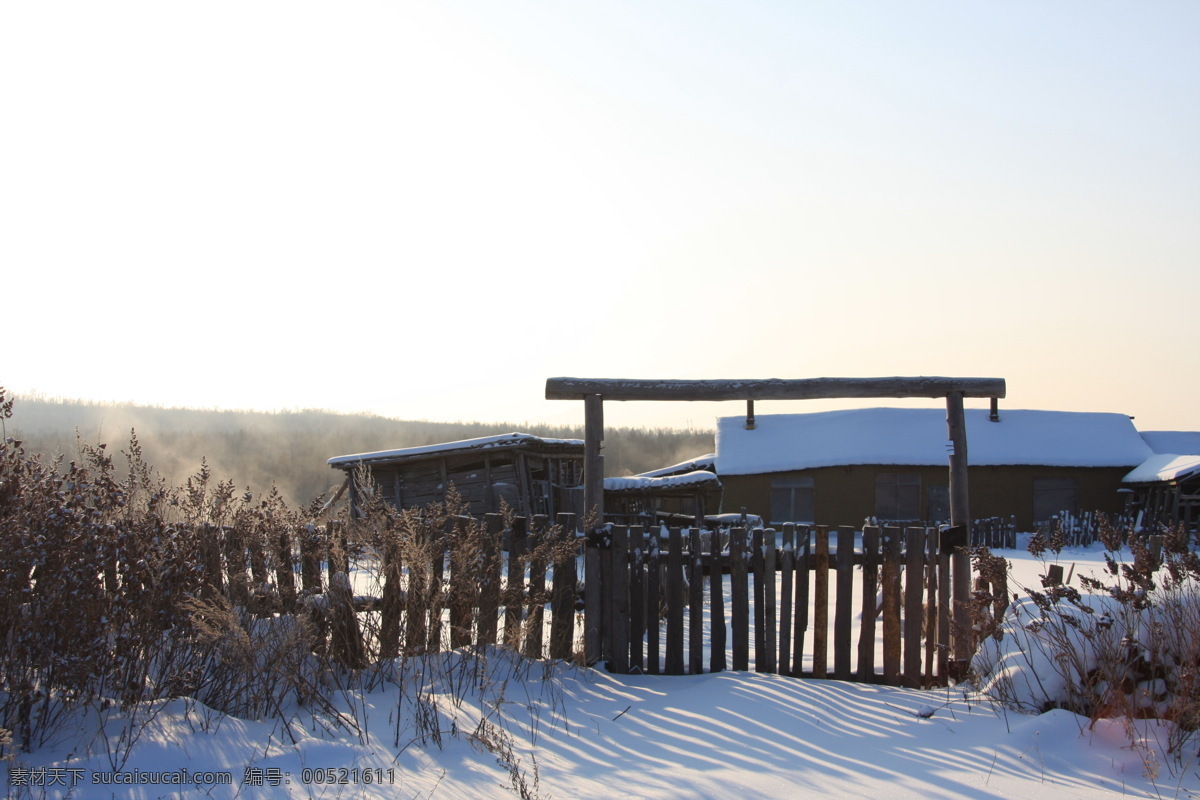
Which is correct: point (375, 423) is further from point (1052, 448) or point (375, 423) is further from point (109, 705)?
point (109, 705)

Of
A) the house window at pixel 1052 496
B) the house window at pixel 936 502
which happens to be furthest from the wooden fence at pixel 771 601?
the house window at pixel 1052 496

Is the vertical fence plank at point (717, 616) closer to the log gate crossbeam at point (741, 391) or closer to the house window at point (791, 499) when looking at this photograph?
the log gate crossbeam at point (741, 391)

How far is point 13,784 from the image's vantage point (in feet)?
11.9

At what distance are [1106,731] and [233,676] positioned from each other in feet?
15.5

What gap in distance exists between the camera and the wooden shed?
19734 millimetres

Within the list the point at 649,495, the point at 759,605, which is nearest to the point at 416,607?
the point at 759,605

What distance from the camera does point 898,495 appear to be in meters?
25.0

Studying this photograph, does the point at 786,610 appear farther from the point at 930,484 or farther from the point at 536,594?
the point at 930,484

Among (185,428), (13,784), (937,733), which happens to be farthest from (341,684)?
(185,428)

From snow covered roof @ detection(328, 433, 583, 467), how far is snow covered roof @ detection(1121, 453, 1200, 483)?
52.8 feet

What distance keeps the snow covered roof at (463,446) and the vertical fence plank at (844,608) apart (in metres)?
12.7

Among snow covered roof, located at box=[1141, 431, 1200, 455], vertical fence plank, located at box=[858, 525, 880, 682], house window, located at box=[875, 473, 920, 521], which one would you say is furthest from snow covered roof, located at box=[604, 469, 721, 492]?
snow covered roof, located at box=[1141, 431, 1200, 455]

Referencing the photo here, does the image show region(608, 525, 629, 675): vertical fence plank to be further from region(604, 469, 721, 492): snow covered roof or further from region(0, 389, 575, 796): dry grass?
region(604, 469, 721, 492): snow covered roof

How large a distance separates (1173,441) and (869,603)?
28915 mm
